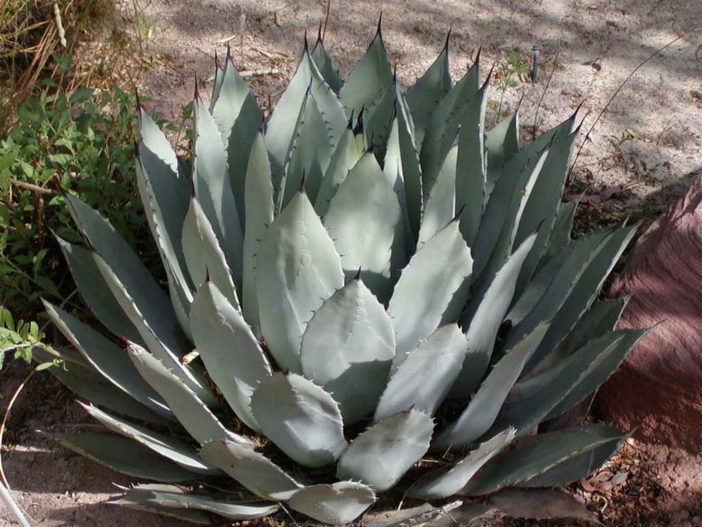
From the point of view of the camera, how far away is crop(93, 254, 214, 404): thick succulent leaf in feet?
5.94

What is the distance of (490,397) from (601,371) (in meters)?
0.36

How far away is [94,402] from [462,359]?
1040 millimetres

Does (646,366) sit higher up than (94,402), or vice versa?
(646,366)

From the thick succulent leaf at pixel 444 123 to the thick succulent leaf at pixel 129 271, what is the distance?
741 mm

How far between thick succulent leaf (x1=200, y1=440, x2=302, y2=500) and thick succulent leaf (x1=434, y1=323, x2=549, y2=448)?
38cm

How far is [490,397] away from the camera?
5.98 ft

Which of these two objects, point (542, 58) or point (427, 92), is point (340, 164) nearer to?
point (427, 92)

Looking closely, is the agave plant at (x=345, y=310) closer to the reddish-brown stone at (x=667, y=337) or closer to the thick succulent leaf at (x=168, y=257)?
the thick succulent leaf at (x=168, y=257)

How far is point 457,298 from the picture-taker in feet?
6.08

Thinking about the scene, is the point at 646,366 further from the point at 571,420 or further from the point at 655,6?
the point at 655,6

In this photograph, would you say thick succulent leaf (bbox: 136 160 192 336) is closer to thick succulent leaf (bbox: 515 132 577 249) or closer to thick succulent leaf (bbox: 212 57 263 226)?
thick succulent leaf (bbox: 212 57 263 226)

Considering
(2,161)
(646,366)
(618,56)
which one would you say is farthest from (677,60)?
(2,161)

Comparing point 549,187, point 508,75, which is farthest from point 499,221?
point 508,75

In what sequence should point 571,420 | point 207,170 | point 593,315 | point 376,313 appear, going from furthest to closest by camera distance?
point 571,420 < point 593,315 < point 207,170 < point 376,313
